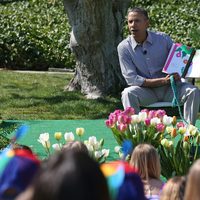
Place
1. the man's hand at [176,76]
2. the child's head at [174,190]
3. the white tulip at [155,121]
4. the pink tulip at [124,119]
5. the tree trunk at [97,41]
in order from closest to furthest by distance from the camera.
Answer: the child's head at [174,190] → the white tulip at [155,121] → the pink tulip at [124,119] → the man's hand at [176,76] → the tree trunk at [97,41]

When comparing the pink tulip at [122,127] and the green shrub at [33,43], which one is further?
the green shrub at [33,43]

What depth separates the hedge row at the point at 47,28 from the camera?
47.0 feet

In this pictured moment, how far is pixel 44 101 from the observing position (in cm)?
1104

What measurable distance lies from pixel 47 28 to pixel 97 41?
4958 millimetres

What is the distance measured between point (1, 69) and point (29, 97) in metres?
2.77

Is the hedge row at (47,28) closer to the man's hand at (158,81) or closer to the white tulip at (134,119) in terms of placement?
the man's hand at (158,81)

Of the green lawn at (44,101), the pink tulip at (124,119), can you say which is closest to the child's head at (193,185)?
the pink tulip at (124,119)

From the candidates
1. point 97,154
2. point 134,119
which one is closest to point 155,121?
point 134,119

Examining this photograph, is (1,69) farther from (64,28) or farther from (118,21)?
(118,21)

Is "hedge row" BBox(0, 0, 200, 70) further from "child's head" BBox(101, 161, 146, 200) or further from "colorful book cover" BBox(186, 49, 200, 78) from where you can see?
"child's head" BBox(101, 161, 146, 200)

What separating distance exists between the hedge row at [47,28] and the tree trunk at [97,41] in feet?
6.73

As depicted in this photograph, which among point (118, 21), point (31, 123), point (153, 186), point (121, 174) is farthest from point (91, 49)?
point (121, 174)

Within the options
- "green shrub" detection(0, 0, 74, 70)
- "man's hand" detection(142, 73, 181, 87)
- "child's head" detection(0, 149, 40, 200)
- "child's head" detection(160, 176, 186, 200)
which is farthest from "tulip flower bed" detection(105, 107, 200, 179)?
"green shrub" detection(0, 0, 74, 70)

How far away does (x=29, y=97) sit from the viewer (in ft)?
37.3
